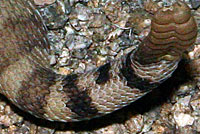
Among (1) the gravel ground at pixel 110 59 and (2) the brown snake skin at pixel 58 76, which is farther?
(1) the gravel ground at pixel 110 59

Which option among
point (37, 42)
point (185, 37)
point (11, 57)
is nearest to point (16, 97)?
point (11, 57)

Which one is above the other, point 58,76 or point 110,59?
point 58,76

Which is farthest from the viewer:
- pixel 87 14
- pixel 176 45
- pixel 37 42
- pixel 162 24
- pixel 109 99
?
pixel 87 14

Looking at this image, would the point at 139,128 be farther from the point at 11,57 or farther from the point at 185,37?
the point at 185,37

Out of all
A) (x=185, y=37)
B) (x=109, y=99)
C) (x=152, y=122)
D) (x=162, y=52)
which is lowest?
(x=152, y=122)

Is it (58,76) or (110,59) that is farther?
(110,59)

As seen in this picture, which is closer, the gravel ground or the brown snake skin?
the brown snake skin

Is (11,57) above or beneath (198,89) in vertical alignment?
above

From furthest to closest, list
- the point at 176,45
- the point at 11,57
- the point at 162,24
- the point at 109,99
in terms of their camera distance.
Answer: the point at 11,57 < the point at 109,99 < the point at 176,45 < the point at 162,24
